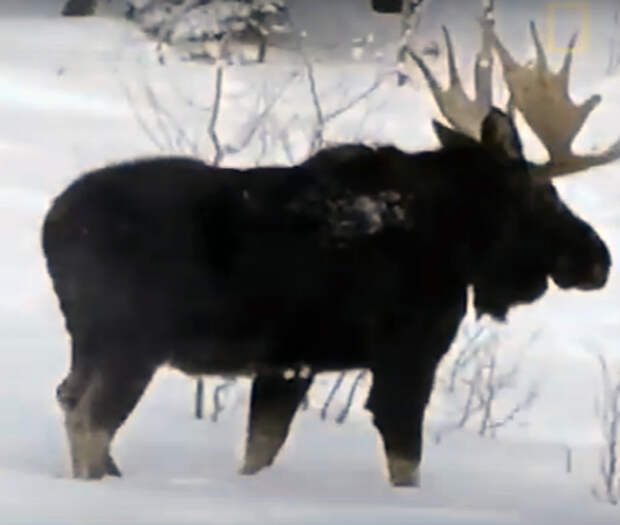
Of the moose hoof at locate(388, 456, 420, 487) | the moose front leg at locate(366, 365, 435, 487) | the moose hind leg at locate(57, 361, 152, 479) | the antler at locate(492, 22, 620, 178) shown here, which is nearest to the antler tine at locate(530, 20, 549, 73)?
the antler at locate(492, 22, 620, 178)

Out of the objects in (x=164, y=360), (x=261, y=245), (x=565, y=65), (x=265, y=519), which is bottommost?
(x=265, y=519)

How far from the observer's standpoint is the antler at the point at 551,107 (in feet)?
6.54

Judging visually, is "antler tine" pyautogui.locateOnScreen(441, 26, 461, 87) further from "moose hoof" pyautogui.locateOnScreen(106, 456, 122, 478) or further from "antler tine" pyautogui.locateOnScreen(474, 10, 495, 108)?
"moose hoof" pyautogui.locateOnScreen(106, 456, 122, 478)

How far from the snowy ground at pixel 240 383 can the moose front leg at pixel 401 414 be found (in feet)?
0.07

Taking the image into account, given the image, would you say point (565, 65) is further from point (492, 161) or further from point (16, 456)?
point (16, 456)

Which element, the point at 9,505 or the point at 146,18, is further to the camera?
the point at 146,18

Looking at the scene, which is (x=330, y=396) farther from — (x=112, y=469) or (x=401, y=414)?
(x=112, y=469)

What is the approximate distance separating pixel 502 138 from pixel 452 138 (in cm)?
6

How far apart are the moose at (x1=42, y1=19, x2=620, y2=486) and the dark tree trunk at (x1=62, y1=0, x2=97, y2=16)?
0.22 m

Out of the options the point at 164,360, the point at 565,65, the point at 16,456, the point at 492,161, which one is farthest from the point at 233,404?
the point at 565,65

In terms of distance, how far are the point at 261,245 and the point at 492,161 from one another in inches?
12.2

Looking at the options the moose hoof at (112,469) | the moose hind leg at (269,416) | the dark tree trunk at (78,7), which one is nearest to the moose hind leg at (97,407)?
the moose hoof at (112,469)

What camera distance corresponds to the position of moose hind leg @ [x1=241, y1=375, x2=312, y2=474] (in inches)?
77.9

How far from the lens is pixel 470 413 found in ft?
6.64
